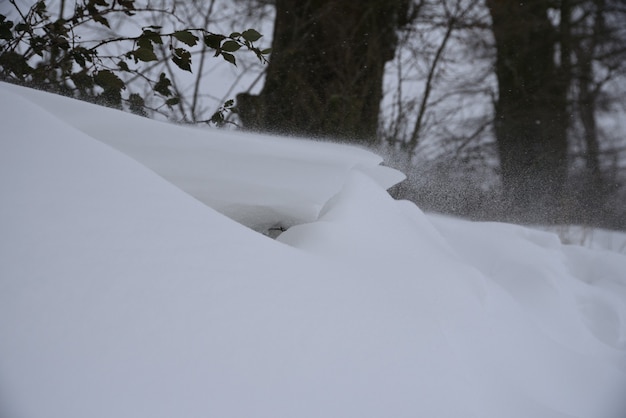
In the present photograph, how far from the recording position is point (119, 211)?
643 millimetres

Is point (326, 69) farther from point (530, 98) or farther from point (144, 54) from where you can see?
point (144, 54)

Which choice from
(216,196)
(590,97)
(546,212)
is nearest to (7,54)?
(216,196)

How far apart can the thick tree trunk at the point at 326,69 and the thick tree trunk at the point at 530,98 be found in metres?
1.06

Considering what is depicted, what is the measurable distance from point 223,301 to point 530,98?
4.54 meters

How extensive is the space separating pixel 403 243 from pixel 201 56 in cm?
261

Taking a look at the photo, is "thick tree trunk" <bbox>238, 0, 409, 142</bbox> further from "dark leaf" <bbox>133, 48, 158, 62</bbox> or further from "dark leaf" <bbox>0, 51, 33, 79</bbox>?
"dark leaf" <bbox>133, 48, 158, 62</bbox>

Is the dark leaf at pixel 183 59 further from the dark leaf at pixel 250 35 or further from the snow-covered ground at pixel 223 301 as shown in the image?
the snow-covered ground at pixel 223 301

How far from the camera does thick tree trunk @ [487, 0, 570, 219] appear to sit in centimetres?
406

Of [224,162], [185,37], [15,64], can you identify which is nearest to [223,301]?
[224,162]

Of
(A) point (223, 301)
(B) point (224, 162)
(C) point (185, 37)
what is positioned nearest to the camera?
(A) point (223, 301)

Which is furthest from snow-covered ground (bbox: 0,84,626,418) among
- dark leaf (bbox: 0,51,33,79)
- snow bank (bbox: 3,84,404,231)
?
dark leaf (bbox: 0,51,33,79)

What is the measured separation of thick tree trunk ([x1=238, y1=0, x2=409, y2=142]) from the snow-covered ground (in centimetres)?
250

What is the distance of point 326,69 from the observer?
12.4 ft

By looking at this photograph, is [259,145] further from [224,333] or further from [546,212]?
[546,212]
